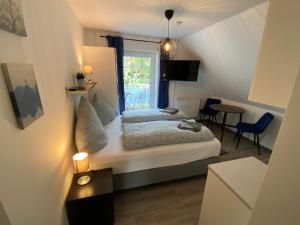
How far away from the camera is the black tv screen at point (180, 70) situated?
3928 mm

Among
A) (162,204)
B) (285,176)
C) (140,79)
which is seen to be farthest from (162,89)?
(285,176)

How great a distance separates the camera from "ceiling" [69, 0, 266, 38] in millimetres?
1885

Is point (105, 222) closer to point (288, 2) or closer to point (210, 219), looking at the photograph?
point (210, 219)

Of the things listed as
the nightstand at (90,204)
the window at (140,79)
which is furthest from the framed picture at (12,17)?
the window at (140,79)

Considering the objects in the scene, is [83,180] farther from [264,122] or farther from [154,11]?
[264,122]

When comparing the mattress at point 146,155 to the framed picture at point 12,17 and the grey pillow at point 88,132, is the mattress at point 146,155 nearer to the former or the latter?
the grey pillow at point 88,132

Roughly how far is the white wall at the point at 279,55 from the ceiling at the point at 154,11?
58.8 inches

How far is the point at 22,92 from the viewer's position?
2.51 feet

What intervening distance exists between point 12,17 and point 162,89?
3.75 metres

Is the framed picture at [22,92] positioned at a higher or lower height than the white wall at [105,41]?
lower

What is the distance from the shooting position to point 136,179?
1968 millimetres

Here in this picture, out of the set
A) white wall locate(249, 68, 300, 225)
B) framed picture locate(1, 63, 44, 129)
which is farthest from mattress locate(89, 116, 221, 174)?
white wall locate(249, 68, 300, 225)

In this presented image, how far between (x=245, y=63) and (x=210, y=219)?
263cm

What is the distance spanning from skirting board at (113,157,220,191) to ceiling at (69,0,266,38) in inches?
84.5
